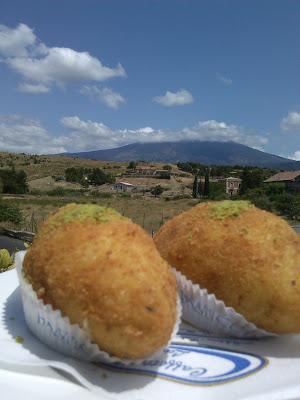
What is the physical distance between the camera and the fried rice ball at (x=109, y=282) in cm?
202

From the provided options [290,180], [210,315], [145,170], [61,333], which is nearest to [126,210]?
[210,315]

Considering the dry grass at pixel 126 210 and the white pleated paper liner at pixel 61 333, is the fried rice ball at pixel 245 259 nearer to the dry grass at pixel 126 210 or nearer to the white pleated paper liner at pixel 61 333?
the white pleated paper liner at pixel 61 333

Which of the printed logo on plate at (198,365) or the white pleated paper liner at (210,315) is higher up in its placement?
the white pleated paper liner at (210,315)

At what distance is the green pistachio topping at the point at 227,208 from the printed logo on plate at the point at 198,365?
894mm

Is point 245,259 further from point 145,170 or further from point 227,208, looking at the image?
point 145,170

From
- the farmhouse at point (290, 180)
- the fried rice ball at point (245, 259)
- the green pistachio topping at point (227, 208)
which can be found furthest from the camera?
the farmhouse at point (290, 180)

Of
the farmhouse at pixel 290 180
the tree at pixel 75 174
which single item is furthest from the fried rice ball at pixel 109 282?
the farmhouse at pixel 290 180

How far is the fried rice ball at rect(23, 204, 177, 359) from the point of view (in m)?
2.02

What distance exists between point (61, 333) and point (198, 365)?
68 cm

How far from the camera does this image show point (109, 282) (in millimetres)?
2068

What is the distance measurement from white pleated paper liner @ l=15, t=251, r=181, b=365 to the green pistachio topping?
2.52 feet

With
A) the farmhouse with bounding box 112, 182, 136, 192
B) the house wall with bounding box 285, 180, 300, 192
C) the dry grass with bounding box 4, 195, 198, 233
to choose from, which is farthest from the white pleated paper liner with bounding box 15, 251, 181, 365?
the house wall with bounding box 285, 180, 300, 192

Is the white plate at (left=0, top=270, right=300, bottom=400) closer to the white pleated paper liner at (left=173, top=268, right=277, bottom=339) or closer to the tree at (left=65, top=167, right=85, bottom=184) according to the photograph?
the white pleated paper liner at (left=173, top=268, right=277, bottom=339)

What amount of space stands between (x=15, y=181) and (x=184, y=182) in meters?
52.8
